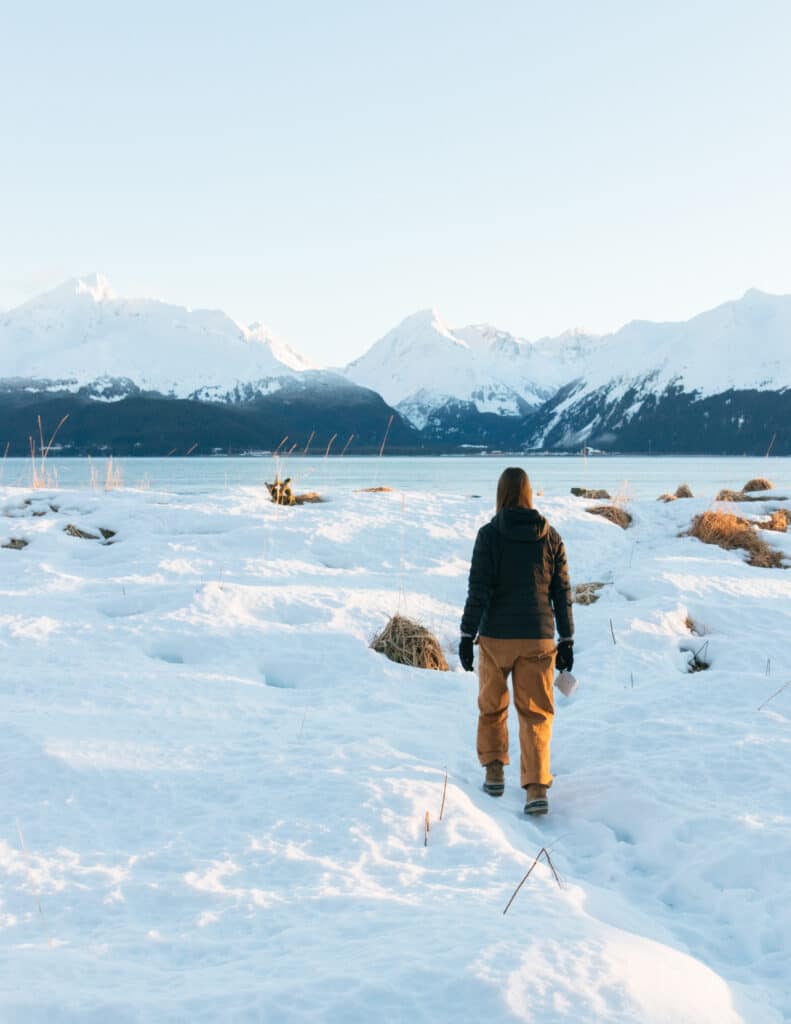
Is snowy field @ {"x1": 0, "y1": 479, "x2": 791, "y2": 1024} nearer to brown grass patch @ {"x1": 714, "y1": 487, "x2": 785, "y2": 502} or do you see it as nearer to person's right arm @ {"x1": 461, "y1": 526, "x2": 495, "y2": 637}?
person's right arm @ {"x1": 461, "y1": 526, "x2": 495, "y2": 637}

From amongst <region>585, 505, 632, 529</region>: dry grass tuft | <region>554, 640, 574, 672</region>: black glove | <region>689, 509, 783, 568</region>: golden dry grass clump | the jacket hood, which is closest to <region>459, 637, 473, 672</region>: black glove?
<region>554, 640, 574, 672</region>: black glove

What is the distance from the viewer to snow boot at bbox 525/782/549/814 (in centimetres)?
474

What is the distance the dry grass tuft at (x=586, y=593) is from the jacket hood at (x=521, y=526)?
16.7 ft

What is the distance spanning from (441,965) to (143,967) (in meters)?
1.05

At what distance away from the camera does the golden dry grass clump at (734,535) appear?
13.0 m

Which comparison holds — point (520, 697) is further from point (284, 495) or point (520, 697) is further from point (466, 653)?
point (284, 495)

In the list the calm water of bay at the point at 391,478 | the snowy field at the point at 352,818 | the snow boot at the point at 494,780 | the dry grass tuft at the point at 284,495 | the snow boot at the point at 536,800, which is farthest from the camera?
the calm water of bay at the point at 391,478

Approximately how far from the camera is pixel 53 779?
4.23 meters

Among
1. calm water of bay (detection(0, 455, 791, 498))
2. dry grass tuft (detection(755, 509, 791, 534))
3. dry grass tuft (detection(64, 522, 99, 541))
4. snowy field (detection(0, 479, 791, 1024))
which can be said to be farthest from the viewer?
calm water of bay (detection(0, 455, 791, 498))

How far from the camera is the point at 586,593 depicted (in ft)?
34.0

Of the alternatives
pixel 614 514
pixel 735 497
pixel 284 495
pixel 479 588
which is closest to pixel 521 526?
pixel 479 588

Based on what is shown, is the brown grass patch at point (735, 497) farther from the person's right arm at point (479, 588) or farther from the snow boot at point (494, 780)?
the snow boot at point (494, 780)

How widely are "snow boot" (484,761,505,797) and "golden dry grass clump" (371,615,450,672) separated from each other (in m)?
2.36

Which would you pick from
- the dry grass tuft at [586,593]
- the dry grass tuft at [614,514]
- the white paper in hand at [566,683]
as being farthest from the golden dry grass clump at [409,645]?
the dry grass tuft at [614,514]
